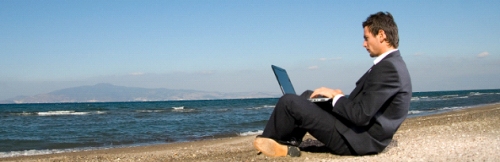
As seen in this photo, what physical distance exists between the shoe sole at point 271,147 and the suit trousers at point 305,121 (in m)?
0.05

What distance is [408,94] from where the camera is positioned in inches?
173

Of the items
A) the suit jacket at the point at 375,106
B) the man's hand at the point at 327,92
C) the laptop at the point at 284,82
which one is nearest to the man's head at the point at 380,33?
the suit jacket at the point at 375,106

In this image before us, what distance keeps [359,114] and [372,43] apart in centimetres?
67

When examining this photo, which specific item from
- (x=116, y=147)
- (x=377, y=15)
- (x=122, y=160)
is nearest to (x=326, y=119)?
(x=377, y=15)

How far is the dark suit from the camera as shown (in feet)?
13.6

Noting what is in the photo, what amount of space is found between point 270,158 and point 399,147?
1621 millimetres

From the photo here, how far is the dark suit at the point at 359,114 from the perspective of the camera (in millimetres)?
4133

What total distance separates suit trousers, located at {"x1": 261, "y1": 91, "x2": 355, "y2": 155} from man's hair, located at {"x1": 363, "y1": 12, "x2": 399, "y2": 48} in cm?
84

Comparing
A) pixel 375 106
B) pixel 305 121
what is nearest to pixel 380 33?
pixel 375 106

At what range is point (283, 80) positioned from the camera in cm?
495

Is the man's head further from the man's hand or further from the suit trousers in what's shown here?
the suit trousers

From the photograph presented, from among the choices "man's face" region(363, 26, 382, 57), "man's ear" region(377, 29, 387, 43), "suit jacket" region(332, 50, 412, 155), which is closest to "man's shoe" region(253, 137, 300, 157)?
"suit jacket" region(332, 50, 412, 155)

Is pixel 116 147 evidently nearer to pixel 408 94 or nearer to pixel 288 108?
pixel 288 108

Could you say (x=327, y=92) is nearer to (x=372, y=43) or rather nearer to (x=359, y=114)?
(x=359, y=114)
